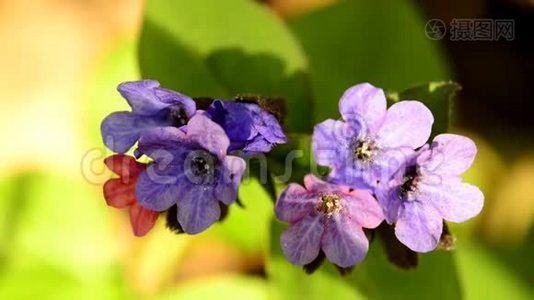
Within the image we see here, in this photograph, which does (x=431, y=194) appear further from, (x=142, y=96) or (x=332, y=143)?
(x=142, y=96)

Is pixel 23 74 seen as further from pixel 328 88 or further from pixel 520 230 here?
pixel 520 230

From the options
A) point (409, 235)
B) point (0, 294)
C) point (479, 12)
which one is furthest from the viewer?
point (479, 12)

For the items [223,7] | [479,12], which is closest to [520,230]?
[479,12]

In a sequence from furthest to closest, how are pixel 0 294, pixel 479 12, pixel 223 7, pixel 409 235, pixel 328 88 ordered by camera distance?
pixel 479 12
pixel 0 294
pixel 328 88
pixel 223 7
pixel 409 235

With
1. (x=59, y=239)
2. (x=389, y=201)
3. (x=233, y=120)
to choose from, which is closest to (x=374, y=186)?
(x=389, y=201)

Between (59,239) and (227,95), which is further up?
(227,95)

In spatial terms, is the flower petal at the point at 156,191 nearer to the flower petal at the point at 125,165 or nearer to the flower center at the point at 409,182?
the flower petal at the point at 125,165
